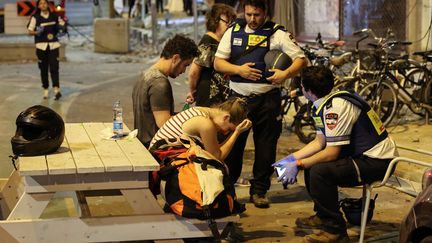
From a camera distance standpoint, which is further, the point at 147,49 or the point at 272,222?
the point at 147,49

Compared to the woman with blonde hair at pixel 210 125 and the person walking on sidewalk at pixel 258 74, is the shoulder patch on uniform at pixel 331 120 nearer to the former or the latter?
the woman with blonde hair at pixel 210 125

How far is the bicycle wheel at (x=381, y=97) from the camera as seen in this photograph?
32.2ft

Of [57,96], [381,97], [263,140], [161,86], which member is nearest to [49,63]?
[57,96]

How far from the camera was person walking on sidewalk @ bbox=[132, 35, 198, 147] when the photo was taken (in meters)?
6.12

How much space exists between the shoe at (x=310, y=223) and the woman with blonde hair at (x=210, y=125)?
3.09ft

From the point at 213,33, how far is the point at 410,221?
311 centimetres

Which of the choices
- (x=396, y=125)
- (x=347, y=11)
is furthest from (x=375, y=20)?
(x=396, y=125)

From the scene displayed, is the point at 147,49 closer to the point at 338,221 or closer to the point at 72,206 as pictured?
the point at 72,206

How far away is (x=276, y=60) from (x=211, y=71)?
74 centimetres

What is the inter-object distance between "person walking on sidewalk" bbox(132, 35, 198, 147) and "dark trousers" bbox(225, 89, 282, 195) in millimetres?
869

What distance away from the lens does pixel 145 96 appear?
6191 mm

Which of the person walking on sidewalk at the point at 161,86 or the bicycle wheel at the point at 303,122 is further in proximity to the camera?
the bicycle wheel at the point at 303,122

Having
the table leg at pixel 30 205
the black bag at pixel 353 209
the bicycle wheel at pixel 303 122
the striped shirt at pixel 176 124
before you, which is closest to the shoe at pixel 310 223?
the black bag at pixel 353 209

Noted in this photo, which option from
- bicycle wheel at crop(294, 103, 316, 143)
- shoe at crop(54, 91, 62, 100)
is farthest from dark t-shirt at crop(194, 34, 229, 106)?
shoe at crop(54, 91, 62, 100)
